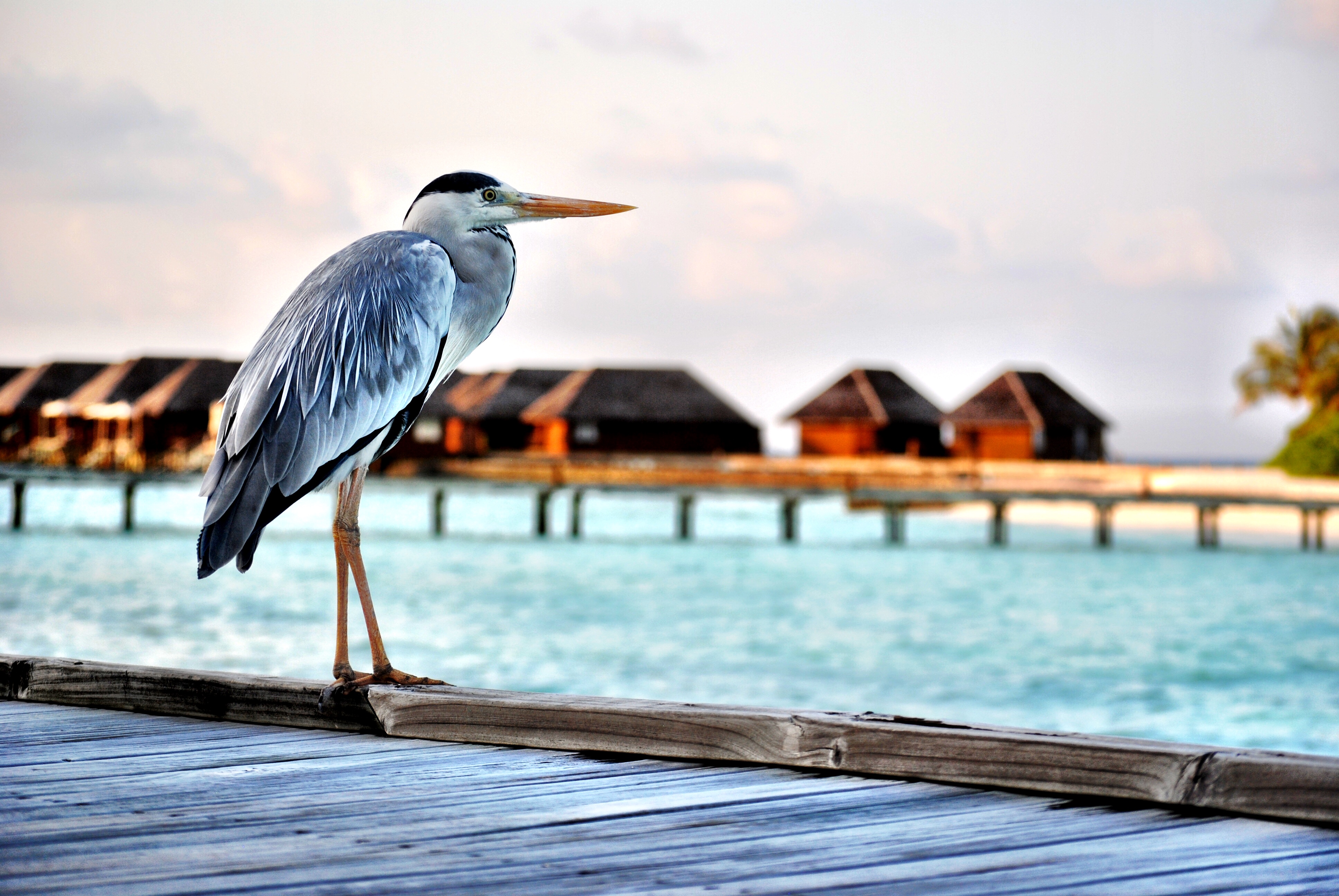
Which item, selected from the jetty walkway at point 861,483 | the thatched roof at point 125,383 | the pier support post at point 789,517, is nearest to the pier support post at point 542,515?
the jetty walkway at point 861,483

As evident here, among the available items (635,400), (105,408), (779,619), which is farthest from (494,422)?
(779,619)

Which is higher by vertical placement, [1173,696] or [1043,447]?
[1043,447]

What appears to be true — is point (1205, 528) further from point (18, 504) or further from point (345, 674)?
point (345, 674)

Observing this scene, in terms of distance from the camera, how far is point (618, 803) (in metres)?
2.69

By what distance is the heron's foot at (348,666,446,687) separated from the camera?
3.46 metres

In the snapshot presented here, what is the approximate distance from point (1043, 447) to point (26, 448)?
151ft

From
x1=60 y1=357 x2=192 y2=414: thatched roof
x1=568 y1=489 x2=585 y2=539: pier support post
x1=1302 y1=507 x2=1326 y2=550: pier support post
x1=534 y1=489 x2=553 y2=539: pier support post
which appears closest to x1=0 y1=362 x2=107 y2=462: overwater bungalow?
x1=60 y1=357 x2=192 y2=414: thatched roof

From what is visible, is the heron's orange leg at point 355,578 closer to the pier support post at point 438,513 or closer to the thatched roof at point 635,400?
the pier support post at point 438,513

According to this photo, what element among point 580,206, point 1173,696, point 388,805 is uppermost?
point 580,206

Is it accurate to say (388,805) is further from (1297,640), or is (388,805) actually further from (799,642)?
(1297,640)

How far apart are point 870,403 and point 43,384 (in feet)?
134

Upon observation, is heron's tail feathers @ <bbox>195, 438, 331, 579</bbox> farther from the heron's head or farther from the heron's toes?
the heron's head

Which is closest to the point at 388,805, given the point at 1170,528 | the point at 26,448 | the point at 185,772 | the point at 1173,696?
the point at 185,772

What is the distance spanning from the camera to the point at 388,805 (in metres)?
2.68
